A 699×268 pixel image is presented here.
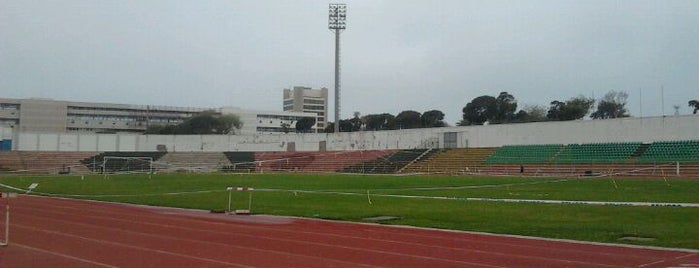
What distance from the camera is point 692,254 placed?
11.1 m

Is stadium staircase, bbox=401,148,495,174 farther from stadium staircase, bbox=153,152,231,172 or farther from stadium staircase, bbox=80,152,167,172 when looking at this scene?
stadium staircase, bbox=80,152,167,172

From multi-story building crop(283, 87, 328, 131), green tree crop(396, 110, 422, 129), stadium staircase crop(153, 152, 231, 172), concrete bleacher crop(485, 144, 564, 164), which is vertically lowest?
stadium staircase crop(153, 152, 231, 172)

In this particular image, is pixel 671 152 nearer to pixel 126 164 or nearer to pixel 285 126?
pixel 126 164

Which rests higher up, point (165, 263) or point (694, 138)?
point (694, 138)

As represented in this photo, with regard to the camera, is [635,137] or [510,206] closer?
[510,206]

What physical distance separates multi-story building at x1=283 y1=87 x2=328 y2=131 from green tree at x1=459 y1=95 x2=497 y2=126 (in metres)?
58.0

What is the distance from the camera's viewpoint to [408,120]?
125m

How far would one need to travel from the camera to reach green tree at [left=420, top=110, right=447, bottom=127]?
402 feet

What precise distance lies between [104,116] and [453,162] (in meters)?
95.7

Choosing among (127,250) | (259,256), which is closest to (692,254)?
(259,256)

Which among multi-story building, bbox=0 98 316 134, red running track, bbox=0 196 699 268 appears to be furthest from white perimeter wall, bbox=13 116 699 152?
red running track, bbox=0 196 699 268

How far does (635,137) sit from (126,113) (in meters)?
112

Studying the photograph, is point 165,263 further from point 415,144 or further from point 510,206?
point 415,144

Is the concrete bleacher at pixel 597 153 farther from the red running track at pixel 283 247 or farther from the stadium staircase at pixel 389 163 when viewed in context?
the red running track at pixel 283 247
